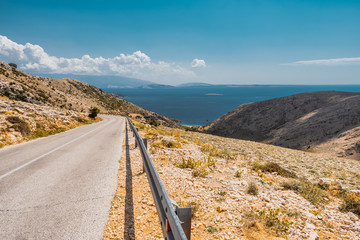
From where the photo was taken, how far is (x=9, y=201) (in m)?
4.34

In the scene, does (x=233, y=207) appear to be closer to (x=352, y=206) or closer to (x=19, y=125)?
(x=352, y=206)

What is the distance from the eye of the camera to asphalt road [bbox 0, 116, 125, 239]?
11.2ft

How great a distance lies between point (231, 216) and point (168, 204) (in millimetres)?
2262

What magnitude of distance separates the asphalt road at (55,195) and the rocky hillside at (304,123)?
31078 millimetres

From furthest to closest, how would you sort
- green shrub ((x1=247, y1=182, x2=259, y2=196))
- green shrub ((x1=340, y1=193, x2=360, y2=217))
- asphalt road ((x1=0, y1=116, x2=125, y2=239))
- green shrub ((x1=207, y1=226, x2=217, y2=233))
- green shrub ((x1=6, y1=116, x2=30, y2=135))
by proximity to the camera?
green shrub ((x1=6, y1=116, x2=30, y2=135)) < green shrub ((x1=247, y1=182, x2=259, y2=196)) < green shrub ((x1=340, y1=193, x2=360, y2=217)) < green shrub ((x1=207, y1=226, x2=217, y2=233)) < asphalt road ((x1=0, y1=116, x2=125, y2=239))

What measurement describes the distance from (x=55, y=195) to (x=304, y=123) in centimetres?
5240

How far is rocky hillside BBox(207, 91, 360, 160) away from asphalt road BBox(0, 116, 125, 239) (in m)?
31.1

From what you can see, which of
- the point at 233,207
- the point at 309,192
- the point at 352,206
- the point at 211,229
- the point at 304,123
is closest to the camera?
the point at 211,229

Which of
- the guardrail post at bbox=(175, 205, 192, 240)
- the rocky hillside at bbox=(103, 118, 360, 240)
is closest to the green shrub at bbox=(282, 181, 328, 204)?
the rocky hillside at bbox=(103, 118, 360, 240)

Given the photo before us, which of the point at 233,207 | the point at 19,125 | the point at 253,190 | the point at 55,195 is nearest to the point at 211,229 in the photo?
the point at 233,207

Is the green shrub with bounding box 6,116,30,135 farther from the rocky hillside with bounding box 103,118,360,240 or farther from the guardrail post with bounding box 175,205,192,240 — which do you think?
the guardrail post with bounding box 175,205,192,240

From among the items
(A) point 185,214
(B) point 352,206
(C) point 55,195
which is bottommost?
(B) point 352,206

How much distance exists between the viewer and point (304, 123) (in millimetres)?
45031

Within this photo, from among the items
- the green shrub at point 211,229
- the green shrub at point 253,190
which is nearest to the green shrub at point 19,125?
the green shrub at point 211,229
